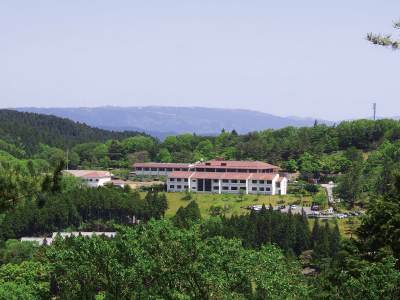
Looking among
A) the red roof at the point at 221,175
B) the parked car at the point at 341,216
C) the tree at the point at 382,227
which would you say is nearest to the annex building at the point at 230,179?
the red roof at the point at 221,175

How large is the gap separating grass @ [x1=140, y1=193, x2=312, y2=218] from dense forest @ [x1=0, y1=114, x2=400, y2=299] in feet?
6.09

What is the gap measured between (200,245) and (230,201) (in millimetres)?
48689

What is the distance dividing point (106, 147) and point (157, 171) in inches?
639

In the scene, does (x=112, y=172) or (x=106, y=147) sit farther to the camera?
(x=106, y=147)

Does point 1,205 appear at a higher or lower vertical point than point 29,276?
higher

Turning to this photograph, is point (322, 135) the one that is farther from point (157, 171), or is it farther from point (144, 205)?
point (144, 205)

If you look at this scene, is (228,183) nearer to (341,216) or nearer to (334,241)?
(341,216)

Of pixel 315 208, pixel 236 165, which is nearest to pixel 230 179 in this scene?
pixel 236 165

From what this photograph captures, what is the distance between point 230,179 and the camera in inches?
2744

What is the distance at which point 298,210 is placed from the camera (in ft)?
190

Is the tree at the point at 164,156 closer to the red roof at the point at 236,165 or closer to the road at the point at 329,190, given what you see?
the red roof at the point at 236,165

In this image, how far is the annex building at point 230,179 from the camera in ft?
222

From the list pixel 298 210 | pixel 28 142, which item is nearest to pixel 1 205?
pixel 298 210

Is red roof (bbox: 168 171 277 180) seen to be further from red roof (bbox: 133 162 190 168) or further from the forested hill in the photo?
the forested hill
